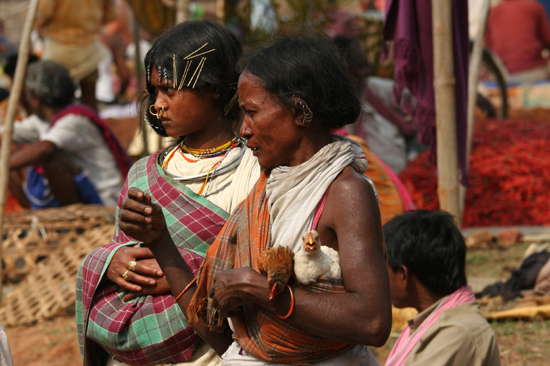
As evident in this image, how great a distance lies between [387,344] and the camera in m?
4.52

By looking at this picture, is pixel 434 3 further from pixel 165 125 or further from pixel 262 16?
pixel 262 16

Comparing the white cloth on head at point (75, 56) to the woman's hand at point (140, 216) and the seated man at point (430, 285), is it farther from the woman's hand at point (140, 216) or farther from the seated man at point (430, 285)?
the woman's hand at point (140, 216)

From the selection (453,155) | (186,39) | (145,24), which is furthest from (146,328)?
(145,24)

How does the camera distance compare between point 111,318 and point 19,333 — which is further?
point 19,333

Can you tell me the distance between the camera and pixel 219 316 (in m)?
2.07

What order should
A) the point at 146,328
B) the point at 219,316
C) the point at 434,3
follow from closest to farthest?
the point at 219,316, the point at 146,328, the point at 434,3

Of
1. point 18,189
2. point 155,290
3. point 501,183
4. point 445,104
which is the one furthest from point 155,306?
point 501,183

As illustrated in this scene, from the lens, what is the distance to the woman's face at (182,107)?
2.40m

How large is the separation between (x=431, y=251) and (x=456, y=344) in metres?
0.42

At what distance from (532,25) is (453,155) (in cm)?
957

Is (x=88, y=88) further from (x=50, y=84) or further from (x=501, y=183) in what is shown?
(x=501, y=183)

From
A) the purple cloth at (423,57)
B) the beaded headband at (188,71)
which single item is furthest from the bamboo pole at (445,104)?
the beaded headband at (188,71)

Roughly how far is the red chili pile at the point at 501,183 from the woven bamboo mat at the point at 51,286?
3523 mm

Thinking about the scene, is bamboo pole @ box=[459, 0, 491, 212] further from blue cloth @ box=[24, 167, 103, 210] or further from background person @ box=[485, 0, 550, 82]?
background person @ box=[485, 0, 550, 82]
